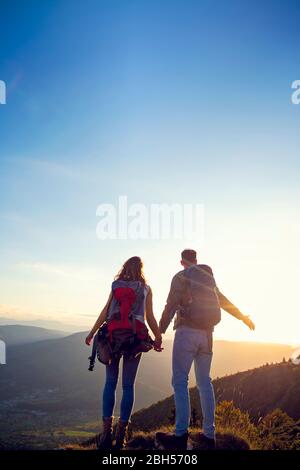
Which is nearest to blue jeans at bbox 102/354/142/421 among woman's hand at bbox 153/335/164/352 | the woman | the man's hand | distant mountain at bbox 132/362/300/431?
the woman

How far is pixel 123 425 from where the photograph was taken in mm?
6043

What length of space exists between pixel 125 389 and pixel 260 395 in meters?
23.6

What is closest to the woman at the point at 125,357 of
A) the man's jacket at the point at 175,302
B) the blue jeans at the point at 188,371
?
the man's jacket at the point at 175,302

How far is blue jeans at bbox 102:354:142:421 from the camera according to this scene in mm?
6016

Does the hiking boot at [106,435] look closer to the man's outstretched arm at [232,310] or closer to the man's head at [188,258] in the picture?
the man's outstretched arm at [232,310]

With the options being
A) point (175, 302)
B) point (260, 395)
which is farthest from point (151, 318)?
point (260, 395)

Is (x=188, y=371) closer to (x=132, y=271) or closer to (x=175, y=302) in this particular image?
(x=175, y=302)

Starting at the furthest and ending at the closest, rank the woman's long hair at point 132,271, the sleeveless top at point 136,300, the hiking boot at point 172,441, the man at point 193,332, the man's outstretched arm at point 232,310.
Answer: the man's outstretched arm at point 232,310 < the woman's long hair at point 132,271 < the sleeveless top at point 136,300 < the man at point 193,332 < the hiking boot at point 172,441

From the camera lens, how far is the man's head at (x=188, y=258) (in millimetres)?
6466

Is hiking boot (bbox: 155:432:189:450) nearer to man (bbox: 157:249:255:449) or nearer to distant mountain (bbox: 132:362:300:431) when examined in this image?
man (bbox: 157:249:255:449)

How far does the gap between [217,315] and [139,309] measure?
3.87ft

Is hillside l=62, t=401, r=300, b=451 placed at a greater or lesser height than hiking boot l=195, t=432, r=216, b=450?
lesser
